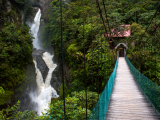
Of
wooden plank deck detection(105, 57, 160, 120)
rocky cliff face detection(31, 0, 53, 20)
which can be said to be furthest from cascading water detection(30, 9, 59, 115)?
rocky cliff face detection(31, 0, 53, 20)

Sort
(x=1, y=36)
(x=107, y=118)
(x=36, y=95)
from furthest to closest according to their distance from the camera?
(x=36, y=95), (x=1, y=36), (x=107, y=118)

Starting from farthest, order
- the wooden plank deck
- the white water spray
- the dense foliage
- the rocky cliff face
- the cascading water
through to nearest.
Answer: the rocky cliff face < the white water spray < the cascading water < the dense foliage < the wooden plank deck

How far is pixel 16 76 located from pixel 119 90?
10.0 m

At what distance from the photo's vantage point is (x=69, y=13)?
17.8 metres

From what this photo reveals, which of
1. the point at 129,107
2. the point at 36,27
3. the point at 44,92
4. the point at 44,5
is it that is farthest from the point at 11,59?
the point at 44,5

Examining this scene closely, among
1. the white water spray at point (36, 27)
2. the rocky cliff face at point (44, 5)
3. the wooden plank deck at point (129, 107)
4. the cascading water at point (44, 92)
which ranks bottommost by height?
the cascading water at point (44, 92)

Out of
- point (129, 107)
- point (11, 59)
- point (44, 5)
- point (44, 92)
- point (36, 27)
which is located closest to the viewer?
point (129, 107)

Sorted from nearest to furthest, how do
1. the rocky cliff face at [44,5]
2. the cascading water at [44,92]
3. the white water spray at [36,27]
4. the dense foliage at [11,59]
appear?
1. the dense foliage at [11,59]
2. the cascading water at [44,92]
3. the white water spray at [36,27]
4. the rocky cliff face at [44,5]

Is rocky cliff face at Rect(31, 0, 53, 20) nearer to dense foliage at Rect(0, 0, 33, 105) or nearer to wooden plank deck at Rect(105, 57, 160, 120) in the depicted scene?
dense foliage at Rect(0, 0, 33, 105)

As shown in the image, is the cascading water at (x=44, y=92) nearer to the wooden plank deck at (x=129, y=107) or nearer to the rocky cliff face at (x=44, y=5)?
the wooden plank deck at (x=129, y=107)

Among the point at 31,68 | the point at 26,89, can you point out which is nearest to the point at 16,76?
the point at 26,89

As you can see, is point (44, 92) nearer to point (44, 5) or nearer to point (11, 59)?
point (11, 59)

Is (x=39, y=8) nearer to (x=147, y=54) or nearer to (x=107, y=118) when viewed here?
(x=147, y=54)

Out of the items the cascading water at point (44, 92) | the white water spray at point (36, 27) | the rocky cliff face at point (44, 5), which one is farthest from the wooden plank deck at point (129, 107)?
the rocky cliff face at point (44, 5)
